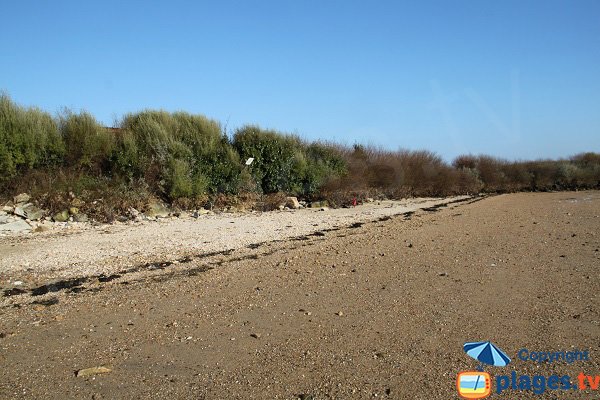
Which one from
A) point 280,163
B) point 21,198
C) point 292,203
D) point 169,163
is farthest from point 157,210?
point 280,163

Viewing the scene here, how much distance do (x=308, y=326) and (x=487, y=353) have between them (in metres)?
1.61

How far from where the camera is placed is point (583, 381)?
3418 mm

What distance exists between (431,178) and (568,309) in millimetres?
24831

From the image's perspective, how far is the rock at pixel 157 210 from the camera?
14.7 metres

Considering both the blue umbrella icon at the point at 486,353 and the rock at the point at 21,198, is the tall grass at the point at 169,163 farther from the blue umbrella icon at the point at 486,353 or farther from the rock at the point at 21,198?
the blue umbrella icon at the point at 486,353

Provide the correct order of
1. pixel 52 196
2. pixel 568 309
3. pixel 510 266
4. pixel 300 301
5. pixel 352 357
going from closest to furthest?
1. pixel 352 357
2. pixel 568 309
3. pixel 300 301
4. pixel 510 266
5. pixel 52 196

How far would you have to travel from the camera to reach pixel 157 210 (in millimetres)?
15117

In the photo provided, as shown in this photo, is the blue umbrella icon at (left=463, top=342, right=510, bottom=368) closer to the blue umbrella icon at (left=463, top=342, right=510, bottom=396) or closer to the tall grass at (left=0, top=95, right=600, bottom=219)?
the blue umbrella icon at (left=463, top=342, right=510, bottom=396)

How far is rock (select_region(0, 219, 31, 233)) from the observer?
1129 centimetres

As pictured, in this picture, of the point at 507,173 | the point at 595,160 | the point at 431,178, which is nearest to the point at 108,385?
the point at 431,178

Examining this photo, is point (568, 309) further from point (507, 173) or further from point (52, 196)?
point (507, 173)

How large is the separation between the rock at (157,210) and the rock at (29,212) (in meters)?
2.92

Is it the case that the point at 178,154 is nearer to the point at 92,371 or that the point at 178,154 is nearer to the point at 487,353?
the point at 92,371

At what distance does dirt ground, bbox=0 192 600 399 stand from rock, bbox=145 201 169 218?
7423mm
